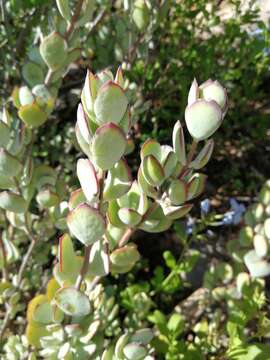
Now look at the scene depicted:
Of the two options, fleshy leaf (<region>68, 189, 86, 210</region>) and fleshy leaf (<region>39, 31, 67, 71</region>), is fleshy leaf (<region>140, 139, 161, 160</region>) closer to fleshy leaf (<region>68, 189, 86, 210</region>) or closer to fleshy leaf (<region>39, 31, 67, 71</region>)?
fleshy leaf (<region>68, 189, 86, 210</region>)

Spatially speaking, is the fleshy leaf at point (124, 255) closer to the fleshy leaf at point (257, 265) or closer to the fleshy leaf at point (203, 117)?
the fleshy leaf at point (203, 117)

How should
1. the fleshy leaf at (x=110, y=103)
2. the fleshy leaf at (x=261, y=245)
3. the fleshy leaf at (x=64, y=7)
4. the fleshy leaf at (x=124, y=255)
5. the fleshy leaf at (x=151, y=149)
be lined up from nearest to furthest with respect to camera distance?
Answer: the fleshy leaf at (x=110, y=103) → the fleshy leaf at (x=151, y=149) → the fleshy leaf at (x=124, y=255) → the fleshy leaf at (x=64, y=7) → the fleshy leaf at (x=261, y=245)

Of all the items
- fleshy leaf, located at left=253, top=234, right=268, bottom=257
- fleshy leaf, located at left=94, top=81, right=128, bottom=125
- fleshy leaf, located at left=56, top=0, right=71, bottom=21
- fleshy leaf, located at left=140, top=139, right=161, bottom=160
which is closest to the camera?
fleshy leaf, located at left=94, top=81, right=128, bottom=125

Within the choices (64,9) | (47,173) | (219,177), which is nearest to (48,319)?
(47,173)

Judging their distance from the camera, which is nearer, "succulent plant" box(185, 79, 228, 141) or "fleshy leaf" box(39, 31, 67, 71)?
"succulent plant" box(185, 79, 228, 141)

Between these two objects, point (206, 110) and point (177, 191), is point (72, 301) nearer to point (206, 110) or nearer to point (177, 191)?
point (177, 191)

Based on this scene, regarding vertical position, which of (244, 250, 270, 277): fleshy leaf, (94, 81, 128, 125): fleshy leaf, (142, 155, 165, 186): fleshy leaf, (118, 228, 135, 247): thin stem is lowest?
(244, 250, 270, 277): fleshy leaf

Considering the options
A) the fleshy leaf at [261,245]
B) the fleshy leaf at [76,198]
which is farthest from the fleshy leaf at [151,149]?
the fleshy leaf at [261,245]

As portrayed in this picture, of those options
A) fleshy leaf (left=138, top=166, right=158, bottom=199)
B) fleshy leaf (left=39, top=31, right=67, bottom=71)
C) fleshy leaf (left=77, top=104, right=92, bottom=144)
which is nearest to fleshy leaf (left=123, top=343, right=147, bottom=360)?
fleshy leaf (left=138, top=166, right=158, bottom=199)
